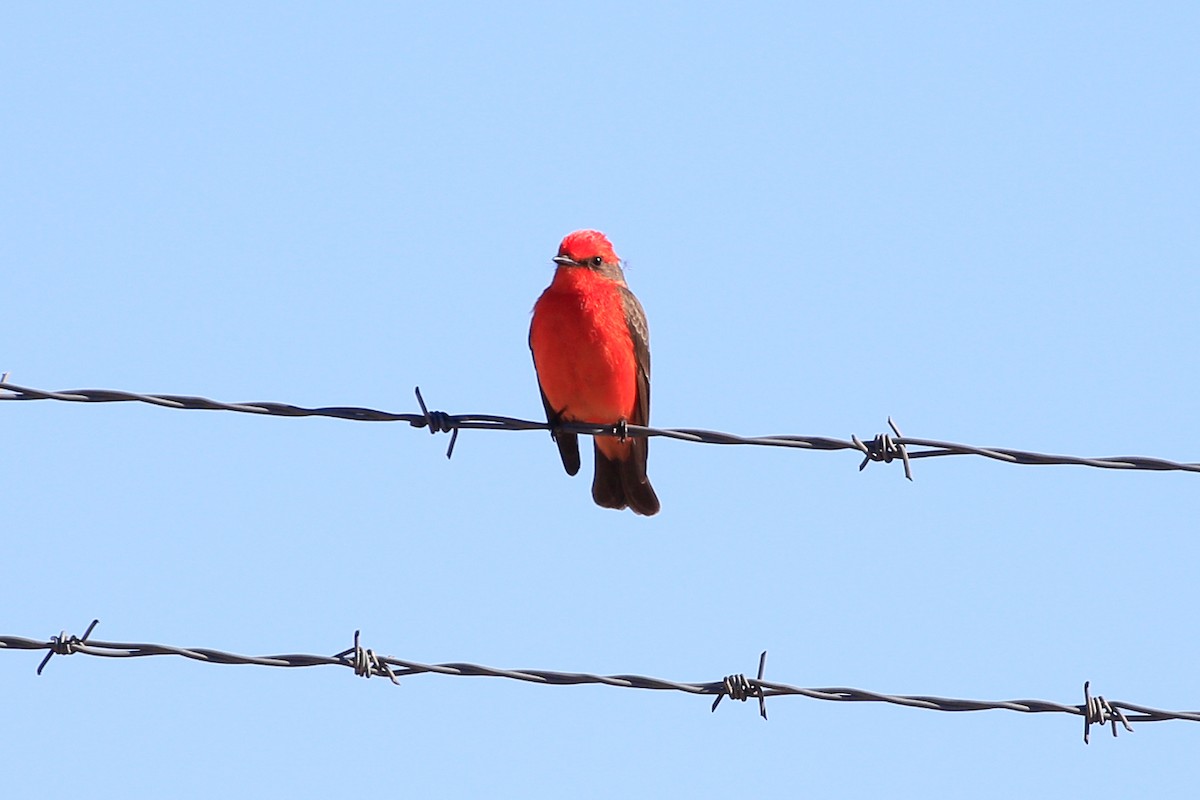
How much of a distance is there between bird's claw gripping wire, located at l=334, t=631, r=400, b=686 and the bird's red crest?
3851mm

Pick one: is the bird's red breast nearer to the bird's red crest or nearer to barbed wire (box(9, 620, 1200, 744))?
the bird's red crest

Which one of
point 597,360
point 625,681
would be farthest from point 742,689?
point 597,360

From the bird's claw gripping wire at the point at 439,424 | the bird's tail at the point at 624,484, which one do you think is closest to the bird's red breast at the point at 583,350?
the bird's tail at the point at 624,484

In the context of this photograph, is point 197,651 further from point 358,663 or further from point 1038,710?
point 1038,710

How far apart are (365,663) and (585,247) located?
Result: 400cm

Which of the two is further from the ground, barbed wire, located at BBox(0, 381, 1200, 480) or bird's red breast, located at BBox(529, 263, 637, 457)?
bird's red breast, located at BBox(529, 263, 637, 457)

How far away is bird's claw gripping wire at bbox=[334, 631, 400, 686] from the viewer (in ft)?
14.8

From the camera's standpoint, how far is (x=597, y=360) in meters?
7.64

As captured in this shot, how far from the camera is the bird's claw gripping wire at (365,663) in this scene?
450 centimetres

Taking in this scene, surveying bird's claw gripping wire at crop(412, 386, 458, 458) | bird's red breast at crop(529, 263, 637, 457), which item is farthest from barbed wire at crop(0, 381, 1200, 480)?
bird's red breast at crop(529, 263, 637, 457)

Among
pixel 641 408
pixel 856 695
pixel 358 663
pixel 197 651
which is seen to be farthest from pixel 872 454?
pixel 641 408

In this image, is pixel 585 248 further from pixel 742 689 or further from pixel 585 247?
pixel 742 689

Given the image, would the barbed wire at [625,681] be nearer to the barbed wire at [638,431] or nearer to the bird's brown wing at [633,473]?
the barbed wire at [638,431]

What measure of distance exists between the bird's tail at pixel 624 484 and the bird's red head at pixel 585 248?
3.01ft
